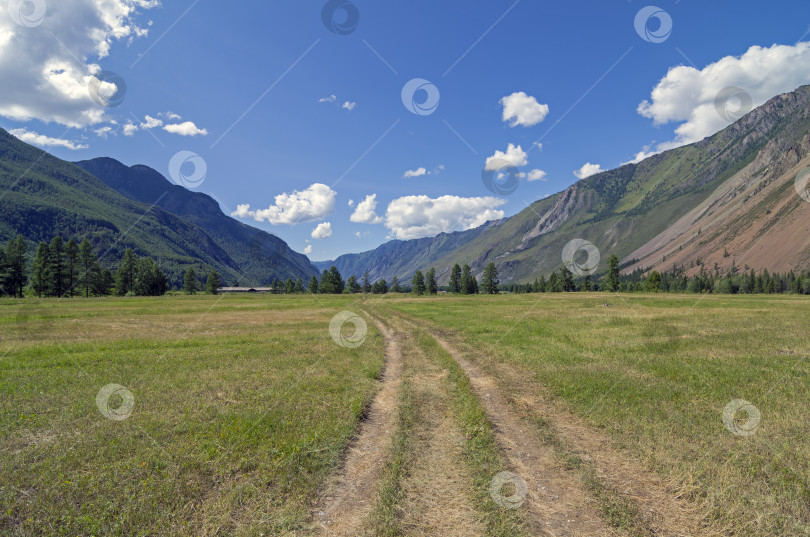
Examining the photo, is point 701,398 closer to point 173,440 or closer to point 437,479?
point 437,479

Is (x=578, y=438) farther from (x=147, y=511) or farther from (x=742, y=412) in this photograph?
(x=147, y=511)

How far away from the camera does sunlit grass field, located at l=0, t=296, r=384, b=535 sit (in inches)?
272

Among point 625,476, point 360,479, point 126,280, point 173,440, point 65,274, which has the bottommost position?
point 625,476

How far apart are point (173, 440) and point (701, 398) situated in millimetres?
18407

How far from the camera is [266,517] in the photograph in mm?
6906

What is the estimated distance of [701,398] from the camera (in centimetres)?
1310

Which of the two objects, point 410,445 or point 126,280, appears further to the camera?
point 126,280

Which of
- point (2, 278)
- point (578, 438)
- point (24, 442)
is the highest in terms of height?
point (2, 278)

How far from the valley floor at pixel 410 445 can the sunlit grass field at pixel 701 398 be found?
0.23ft

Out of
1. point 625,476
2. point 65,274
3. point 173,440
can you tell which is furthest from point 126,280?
point 625,476

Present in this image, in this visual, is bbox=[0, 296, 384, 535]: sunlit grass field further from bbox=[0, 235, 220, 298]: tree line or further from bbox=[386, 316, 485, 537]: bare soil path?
bbox=[0, 235, 220, 298]: tree line

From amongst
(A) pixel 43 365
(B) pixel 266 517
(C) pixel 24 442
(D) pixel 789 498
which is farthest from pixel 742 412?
(A) pixel 43 365

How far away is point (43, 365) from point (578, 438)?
27.5 metres

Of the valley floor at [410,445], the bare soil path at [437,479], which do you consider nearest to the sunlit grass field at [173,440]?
the valley floor at [410,445]
